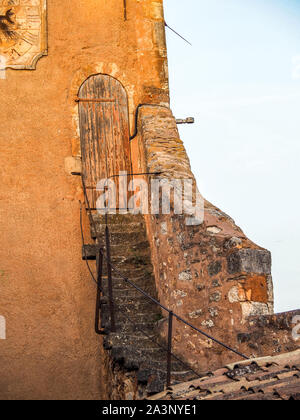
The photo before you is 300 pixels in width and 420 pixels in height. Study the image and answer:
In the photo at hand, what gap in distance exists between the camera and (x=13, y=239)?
30.1ft

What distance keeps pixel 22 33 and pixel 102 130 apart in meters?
1.66

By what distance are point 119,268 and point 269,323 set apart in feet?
9.42

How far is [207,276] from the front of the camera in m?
7.10

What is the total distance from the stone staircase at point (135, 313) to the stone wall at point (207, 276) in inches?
8.1

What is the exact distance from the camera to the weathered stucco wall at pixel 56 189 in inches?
347

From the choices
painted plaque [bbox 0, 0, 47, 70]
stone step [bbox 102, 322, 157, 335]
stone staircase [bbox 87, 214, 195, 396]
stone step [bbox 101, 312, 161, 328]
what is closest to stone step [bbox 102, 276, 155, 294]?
stone staircase [bbox 87, 214, 195, 396]

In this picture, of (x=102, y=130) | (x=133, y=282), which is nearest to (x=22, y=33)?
(x=102, y=130)

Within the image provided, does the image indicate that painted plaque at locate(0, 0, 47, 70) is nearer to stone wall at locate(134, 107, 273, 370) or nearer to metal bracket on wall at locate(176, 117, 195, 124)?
A: metal bracket on wall at locate(176, 117, 195, 124)

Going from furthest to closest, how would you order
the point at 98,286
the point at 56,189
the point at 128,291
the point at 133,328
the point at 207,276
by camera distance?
1. the point at 56,189
2. the point at 128,291
3. the point at 133,328
4. the point at 98,286
5. the point at 207,276

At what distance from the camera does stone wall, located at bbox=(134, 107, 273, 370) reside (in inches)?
260

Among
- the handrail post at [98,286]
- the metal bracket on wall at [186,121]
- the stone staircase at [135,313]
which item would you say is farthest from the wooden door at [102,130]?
the handrail post at [98,286]

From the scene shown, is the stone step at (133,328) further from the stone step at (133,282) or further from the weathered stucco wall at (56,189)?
the weathered stucco wall at (56,189)

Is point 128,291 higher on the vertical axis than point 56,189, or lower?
lower

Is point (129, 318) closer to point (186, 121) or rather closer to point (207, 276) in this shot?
point (207, 276)
